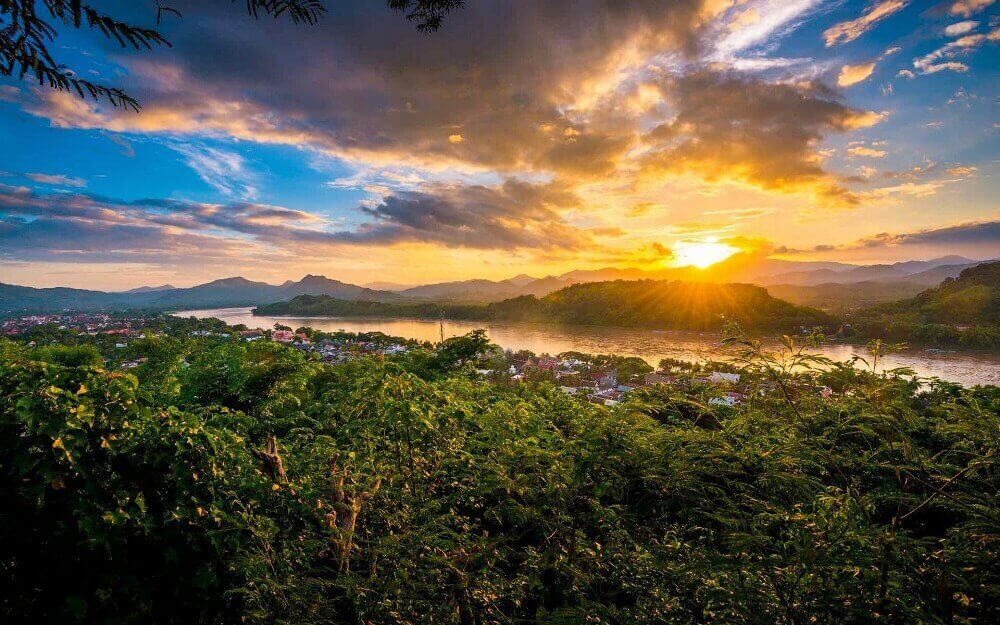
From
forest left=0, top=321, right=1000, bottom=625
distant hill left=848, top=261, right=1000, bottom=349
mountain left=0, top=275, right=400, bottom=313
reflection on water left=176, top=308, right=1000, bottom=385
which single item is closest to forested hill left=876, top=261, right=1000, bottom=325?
distant hill left=848, top=261, right=1000, bottom=349

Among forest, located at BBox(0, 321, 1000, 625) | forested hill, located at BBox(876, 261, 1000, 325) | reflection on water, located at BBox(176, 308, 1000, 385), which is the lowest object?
reflection on water, located at BBox(176, 308, 1000, 385)

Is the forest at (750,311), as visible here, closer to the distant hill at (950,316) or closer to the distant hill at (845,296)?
the distant hill at (950,316)

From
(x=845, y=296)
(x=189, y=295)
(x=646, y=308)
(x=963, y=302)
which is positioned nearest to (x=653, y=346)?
(x=646, y=308)

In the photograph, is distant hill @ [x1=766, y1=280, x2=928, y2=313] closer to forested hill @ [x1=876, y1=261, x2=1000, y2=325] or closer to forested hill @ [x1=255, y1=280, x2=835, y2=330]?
forested hill @ [x1=876, y1=261, x2=1000, y2=325]

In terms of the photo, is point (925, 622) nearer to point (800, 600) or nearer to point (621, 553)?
point (800, 600)

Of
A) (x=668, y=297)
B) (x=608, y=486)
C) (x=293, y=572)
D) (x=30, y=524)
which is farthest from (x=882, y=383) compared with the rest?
(x=668, y=297)

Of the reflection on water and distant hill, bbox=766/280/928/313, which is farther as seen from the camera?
distant hill, bbox=766/280/928/313

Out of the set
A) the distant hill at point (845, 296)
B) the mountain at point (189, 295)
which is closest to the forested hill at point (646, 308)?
the distant hill at point (845, 296)
